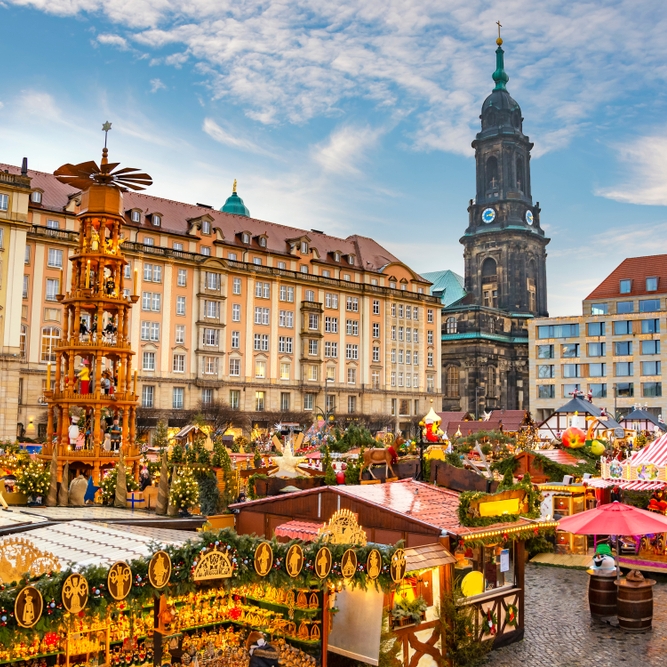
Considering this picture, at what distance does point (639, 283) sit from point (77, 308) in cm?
7832

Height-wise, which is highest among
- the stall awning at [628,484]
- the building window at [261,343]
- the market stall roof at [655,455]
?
the building window at [261,343]

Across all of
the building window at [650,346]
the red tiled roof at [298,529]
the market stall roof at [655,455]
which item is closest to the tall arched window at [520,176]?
the building window at [650,346]

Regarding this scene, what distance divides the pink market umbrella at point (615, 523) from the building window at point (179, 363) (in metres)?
52.8

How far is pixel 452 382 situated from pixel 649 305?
33.3 metres

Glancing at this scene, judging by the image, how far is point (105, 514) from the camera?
20.1 metres

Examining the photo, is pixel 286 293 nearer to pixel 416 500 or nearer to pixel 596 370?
pixel 596 370

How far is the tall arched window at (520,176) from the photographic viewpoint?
4727 inches

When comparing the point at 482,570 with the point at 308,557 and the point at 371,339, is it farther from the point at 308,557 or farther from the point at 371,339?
the point at 371,339

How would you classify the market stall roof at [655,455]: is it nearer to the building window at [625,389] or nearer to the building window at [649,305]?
the building window at [625,389]

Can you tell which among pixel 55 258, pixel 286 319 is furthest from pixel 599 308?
pixel 55 258

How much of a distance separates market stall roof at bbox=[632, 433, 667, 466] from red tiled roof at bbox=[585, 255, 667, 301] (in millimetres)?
65820

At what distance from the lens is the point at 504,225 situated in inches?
4646

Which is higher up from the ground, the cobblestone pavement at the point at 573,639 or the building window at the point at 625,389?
the building window at the point at 625,389

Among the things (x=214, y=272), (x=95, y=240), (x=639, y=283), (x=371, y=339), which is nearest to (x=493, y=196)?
(x=639, y=283)
